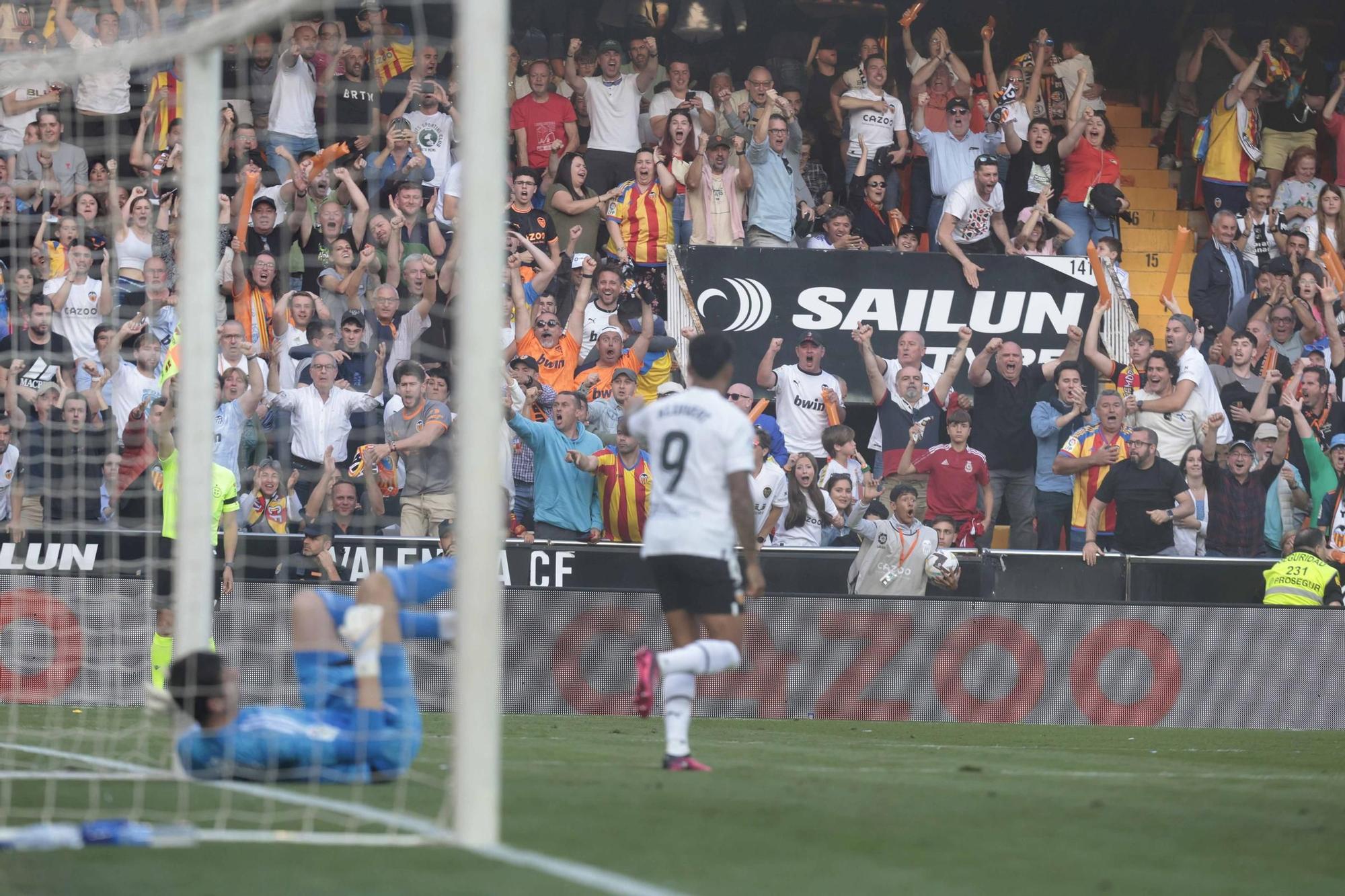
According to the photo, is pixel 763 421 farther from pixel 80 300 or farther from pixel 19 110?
pixel 19 110

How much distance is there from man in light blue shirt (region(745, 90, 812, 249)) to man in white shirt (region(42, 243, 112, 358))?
817 centimetres

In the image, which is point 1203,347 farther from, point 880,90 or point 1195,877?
point 1195,877

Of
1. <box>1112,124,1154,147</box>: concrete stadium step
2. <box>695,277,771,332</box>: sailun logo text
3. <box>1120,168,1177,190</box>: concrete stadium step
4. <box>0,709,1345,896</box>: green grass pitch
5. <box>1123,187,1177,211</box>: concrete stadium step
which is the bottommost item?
<box>0,709,1345,896</box>: green grass pitch

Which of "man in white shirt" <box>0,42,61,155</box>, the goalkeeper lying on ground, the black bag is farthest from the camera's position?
the black bag

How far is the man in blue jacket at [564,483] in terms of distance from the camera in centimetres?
1544

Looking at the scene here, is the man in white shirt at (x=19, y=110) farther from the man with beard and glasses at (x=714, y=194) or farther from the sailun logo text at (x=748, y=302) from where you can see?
the man with beard and glasses at (x=714, y=194)

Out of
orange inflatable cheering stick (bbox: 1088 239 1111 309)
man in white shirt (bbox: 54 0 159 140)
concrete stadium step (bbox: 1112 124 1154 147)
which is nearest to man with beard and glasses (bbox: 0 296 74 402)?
man in white shirt (bbox: 54 0 159 140)

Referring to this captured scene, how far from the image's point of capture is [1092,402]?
18266mm

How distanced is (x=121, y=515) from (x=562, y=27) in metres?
10.6

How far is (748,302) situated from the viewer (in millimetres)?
18422

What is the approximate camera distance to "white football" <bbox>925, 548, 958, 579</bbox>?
50.7 ft

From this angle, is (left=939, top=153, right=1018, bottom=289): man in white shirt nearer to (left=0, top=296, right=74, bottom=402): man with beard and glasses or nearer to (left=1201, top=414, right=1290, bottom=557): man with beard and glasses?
(left=1201, top=414, right=1290, bottom=557): man with beard and glasses

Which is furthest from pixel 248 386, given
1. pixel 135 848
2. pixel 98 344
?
pixel 135 848

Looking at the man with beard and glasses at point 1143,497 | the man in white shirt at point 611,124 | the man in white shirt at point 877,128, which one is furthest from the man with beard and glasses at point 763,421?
the man in white shirt at point 877,128
